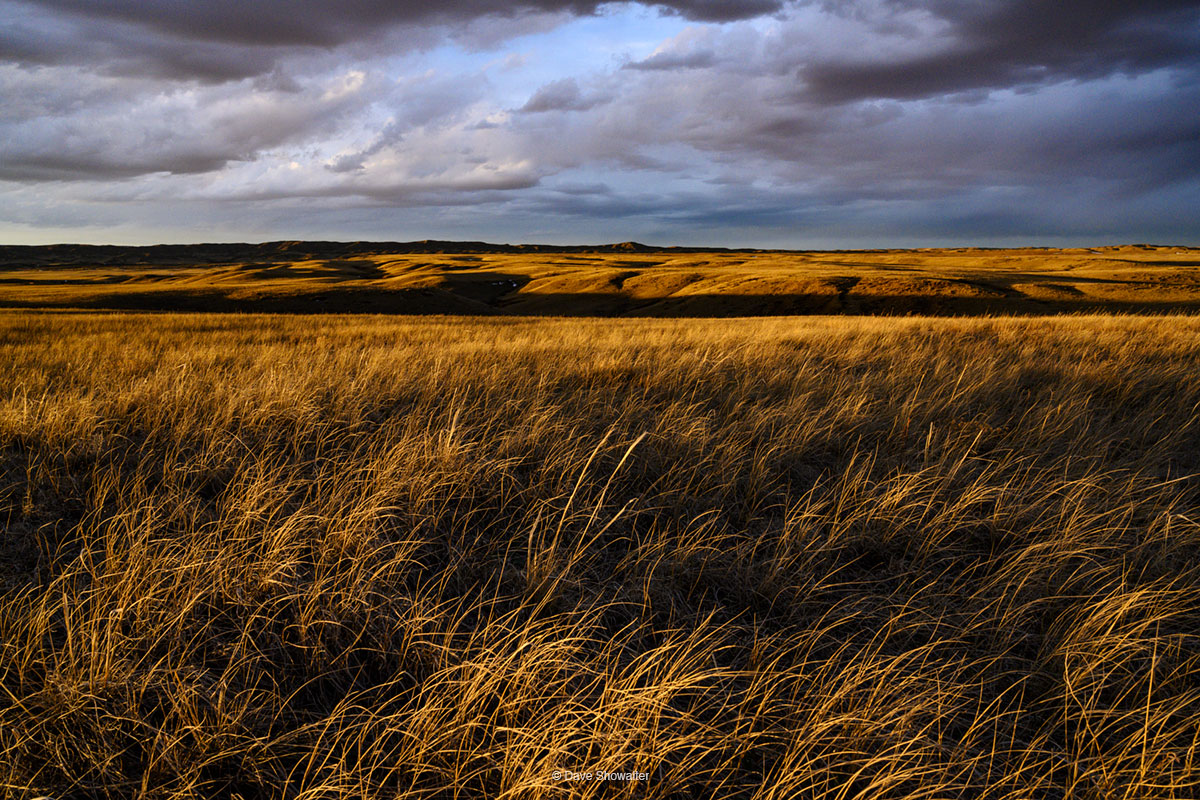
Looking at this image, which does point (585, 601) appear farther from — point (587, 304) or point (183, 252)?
point (183, 252)

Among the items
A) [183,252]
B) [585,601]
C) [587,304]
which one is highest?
[183,252]

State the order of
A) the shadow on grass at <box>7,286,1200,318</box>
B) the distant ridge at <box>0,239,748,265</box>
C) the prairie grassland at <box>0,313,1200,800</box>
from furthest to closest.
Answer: the distant ridge at <box>0,239,748,265</box>
the shadow on grass at <box>7,286,1200,318</box>
the prairie grassland at <box>0,313,1200,800</box>

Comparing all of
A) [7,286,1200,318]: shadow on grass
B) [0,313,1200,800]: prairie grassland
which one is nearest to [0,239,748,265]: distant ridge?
[7,286,1200,318]: shadow on grass

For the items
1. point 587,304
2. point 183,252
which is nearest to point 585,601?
point 587,304

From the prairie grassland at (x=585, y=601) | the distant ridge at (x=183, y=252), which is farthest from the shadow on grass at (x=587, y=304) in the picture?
the distant ridge at (x=183, y=252)

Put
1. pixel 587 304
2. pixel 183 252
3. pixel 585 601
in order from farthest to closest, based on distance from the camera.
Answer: pixel 183 252 < pixel 587 304 < pixel 585 601

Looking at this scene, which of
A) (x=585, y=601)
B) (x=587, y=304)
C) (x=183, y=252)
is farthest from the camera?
(x=183, y=252)

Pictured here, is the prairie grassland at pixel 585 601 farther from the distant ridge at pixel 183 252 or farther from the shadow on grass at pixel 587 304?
the distant ridge at pixel 183 252

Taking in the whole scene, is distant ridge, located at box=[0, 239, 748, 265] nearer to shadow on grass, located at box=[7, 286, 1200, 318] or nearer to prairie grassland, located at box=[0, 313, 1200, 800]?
shadow on grass, located at box=[7, 286, 1200, 318]

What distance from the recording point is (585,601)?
2.30m

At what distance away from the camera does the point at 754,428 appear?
399cm

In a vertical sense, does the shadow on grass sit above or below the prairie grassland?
above

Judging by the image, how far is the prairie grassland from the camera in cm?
163

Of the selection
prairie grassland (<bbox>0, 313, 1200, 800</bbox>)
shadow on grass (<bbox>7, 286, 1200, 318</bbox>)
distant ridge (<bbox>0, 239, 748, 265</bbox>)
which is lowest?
prairie grassland (<bbox>0, 313, 1200, 800</bbox>)
